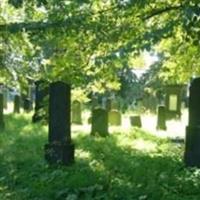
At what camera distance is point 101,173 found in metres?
11.5

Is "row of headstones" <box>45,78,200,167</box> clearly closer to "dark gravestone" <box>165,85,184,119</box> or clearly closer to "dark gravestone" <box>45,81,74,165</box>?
"dark gravestone" <box>45,81,74,165</box>

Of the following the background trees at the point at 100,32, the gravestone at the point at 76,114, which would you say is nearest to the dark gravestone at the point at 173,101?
the gravestone at the point at 76,114

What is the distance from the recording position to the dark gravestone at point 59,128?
1296 cm

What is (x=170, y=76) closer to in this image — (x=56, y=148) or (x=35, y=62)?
(x=35, y=62)

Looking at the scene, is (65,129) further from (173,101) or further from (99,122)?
(173,101)

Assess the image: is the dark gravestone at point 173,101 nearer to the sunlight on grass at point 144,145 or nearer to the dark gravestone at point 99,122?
the dark gravestone at point 99,122

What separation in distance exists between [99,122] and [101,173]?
721cm

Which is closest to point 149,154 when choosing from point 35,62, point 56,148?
point 56,148

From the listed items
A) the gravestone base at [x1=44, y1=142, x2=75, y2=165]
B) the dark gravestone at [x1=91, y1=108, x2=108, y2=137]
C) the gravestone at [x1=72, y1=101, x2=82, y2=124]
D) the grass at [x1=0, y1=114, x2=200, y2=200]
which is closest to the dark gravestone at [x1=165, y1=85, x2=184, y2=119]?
the gravestone at [x1=72, y1=101, x2=82, y2=124]

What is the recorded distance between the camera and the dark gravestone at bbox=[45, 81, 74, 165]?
A: 13.0m

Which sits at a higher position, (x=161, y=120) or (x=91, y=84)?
(x=91, y=84)

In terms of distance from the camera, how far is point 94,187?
398 inches

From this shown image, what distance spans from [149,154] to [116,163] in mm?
1931

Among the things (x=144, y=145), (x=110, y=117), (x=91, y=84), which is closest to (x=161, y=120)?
(x=110, y=117)
